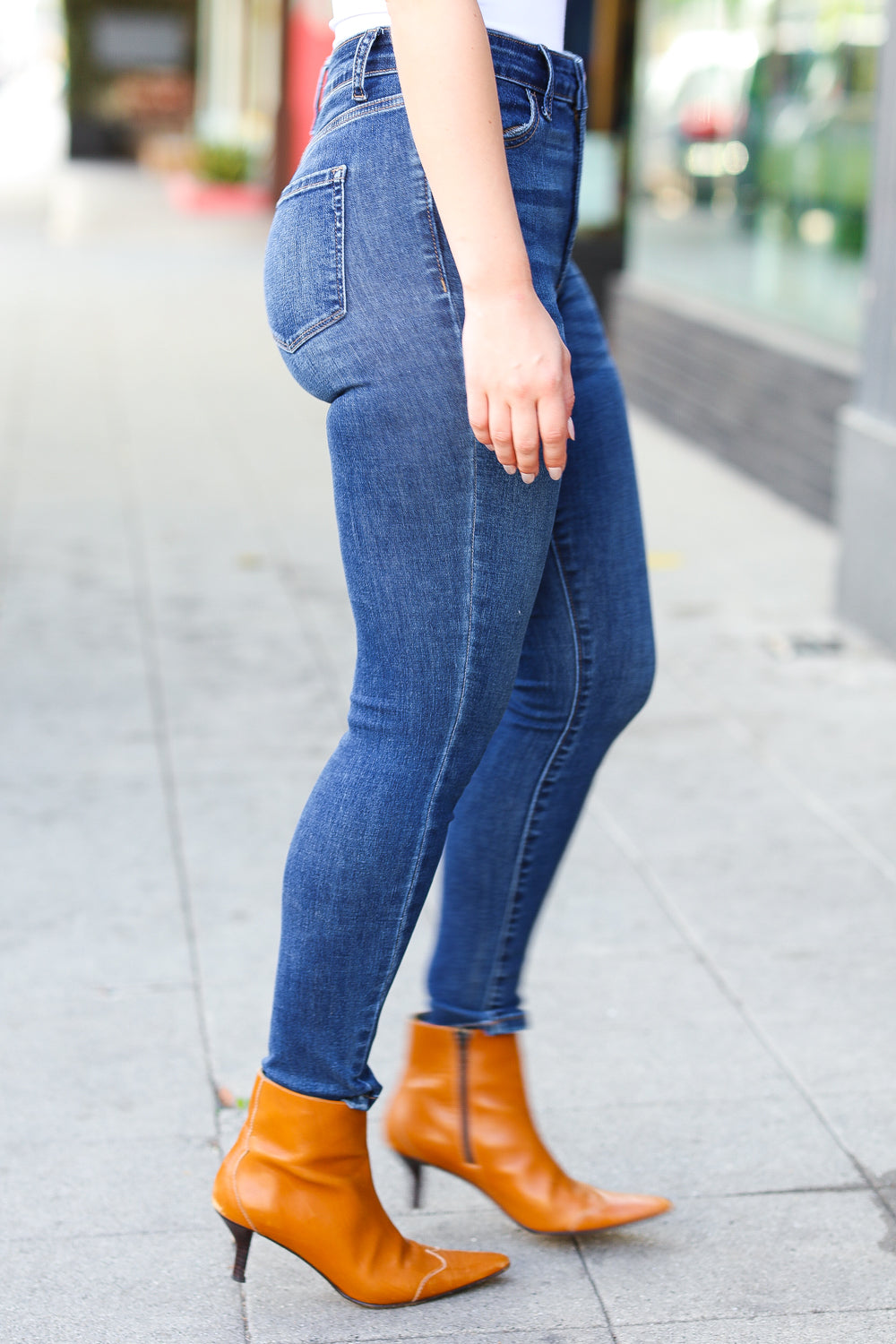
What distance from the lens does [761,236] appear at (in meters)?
7.22

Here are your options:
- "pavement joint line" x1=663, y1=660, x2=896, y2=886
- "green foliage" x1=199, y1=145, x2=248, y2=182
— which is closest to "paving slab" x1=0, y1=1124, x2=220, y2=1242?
"pavement joint line" x1=663, y1=660, x2=896, y2=886

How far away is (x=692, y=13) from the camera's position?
8.01m

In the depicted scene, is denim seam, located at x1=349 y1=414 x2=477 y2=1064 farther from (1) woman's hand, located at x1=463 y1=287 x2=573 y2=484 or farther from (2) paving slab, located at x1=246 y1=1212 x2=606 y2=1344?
(2) paving slab, located at x1=246 y1=1212 x2=606 y2=1344

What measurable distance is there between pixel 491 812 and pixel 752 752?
6.08 ft

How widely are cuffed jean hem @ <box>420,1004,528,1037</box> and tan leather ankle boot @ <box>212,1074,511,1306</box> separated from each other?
0.20 metres

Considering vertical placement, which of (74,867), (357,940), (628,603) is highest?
(628,603)

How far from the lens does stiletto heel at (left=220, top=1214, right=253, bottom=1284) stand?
160 centimetres

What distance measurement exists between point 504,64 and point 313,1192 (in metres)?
1.04

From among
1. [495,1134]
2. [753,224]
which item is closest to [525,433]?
[495,1134]

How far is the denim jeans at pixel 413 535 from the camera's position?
1.41 meters

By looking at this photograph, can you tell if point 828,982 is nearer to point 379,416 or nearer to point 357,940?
point 357,940

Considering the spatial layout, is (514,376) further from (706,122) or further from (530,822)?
(706,122)

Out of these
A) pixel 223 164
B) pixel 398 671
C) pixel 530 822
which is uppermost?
pixel 223 164

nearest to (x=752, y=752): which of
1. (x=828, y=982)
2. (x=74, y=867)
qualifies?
(x=828, y=982)
